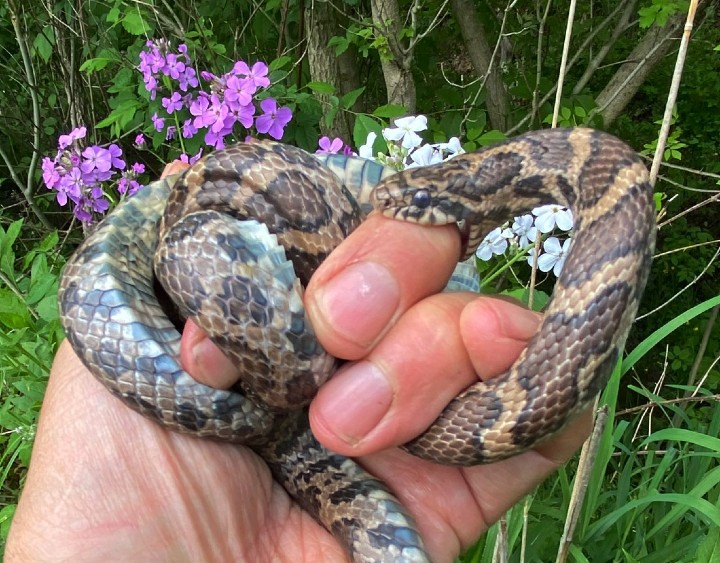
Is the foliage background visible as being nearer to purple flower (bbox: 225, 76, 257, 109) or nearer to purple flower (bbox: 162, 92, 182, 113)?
purple flower (bbox: 162, 92, 182, 113)

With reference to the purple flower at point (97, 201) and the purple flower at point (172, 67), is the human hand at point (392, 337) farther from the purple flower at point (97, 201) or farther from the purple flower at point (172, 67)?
the purple flower at point (172, 67)

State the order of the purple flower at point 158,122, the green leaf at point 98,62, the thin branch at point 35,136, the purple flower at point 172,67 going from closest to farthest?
the purple flower at point 172,67 < the purple flower at point 158,122 < the green leaf at point 98,62 < the thin branch at point 35,136

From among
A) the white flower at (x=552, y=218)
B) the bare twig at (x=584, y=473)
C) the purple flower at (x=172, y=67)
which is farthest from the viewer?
the purple flower at (x=172, y=67)

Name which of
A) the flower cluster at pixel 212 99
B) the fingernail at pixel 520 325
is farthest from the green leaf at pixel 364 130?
the fingernail at pixel 520 325

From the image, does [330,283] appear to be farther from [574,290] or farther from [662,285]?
[662,285]

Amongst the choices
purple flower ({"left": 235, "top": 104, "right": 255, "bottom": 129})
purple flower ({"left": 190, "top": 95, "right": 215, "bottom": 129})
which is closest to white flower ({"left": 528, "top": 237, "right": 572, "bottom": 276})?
purple flower ({"left": 235, "top": 104, "right": 255, "bottom": 129})

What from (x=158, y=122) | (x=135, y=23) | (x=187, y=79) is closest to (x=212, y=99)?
(x=187, y=79)

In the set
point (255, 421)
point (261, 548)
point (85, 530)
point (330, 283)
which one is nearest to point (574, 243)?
point (330, 283)
